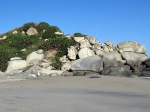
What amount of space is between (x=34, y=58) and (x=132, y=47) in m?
6.81

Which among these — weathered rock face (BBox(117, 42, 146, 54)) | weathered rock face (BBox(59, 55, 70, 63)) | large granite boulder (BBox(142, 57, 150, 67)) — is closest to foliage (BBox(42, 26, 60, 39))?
weathered rock face (BBox(59, 55, 70, 63))

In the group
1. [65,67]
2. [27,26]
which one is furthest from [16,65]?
[27,26]

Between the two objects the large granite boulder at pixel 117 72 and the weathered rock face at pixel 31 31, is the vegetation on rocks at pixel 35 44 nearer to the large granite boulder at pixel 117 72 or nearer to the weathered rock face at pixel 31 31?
the weathered rock face at pixel 31 31

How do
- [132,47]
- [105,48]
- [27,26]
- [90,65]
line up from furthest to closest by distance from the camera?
[27,26] → [105,48] → [132,47] → [90,65]

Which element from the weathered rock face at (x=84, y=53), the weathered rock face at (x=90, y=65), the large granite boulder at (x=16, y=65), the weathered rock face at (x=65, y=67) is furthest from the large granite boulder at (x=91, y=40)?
the large granite boulder at (x=16, y=65)

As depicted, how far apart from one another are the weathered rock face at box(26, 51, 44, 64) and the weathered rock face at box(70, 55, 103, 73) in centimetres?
336

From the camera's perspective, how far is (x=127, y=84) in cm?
920

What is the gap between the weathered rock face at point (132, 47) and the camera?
61.2 ft

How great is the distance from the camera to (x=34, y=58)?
60.4 ft

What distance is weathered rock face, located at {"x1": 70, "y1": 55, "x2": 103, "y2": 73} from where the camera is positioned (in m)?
15.0

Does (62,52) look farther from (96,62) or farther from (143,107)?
(143,107)

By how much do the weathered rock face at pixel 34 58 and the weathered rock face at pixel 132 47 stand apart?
17.9 ft

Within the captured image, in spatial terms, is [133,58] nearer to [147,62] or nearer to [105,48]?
[147,62]

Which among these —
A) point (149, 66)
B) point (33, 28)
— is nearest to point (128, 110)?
point (149, 66)
